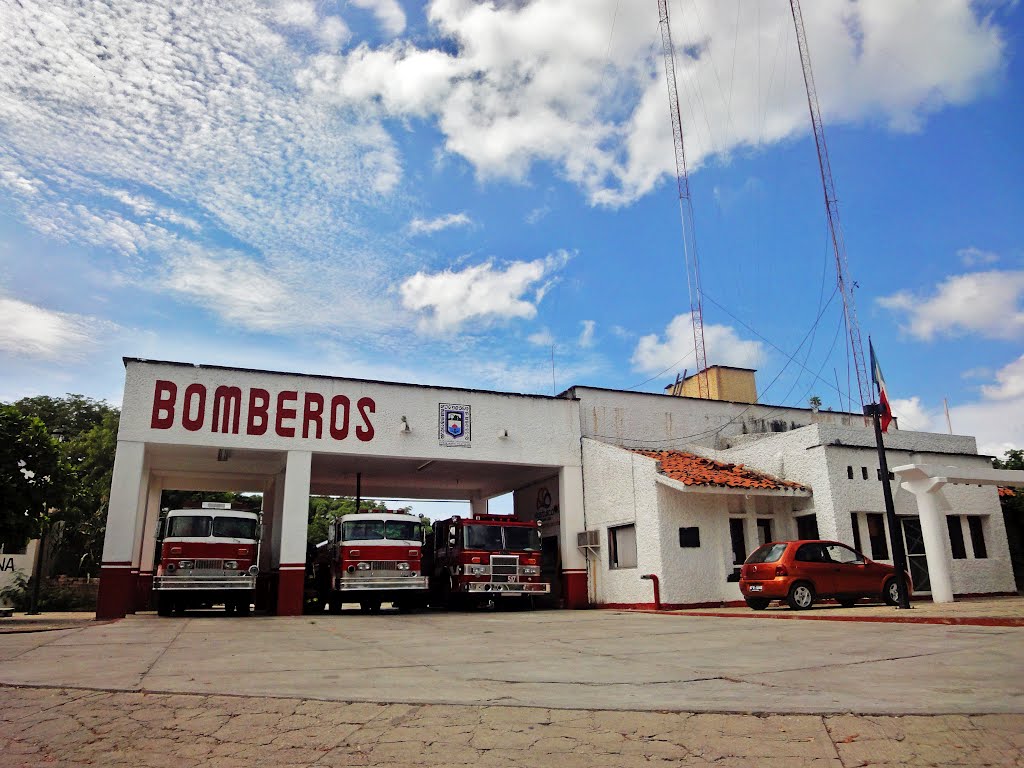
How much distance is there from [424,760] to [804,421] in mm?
26190

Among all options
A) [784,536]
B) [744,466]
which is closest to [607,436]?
[744,466]

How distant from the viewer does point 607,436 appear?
23938 millimetres

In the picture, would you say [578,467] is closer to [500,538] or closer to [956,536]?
[500,538]

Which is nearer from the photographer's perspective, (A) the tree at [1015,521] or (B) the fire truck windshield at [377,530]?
(B) the fire truck windshield at [377,530]

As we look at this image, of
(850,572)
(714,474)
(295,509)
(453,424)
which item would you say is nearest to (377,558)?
(295,509)

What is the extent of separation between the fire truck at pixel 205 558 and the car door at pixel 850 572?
13.9 metres

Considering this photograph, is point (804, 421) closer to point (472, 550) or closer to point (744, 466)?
point (744, 466)

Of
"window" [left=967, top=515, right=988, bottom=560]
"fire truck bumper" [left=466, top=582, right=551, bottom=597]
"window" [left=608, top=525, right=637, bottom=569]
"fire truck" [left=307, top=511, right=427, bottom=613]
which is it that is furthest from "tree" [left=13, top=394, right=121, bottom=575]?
"window" [left=967, top=515, right=988, bottom=560]

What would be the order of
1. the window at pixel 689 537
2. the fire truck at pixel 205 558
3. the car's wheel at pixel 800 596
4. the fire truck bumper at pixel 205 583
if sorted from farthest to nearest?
the window at pixel 689 537 → the fire truck at pixel 205 558 → the fire truck bumper at pixel 205 583 → the car's wheel at pixel 800 596

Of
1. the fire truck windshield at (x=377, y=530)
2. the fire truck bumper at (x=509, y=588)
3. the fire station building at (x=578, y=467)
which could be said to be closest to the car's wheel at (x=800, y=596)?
the fire station building at (x=578, y=467)

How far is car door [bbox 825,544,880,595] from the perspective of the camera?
1631 centimetres

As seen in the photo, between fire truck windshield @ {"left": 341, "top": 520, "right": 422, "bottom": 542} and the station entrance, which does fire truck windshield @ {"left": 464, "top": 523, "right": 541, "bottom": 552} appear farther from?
the station entrance

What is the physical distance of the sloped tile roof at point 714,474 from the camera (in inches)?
741

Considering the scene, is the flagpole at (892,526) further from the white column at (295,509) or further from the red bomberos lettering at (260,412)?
the white column at (295,509)
